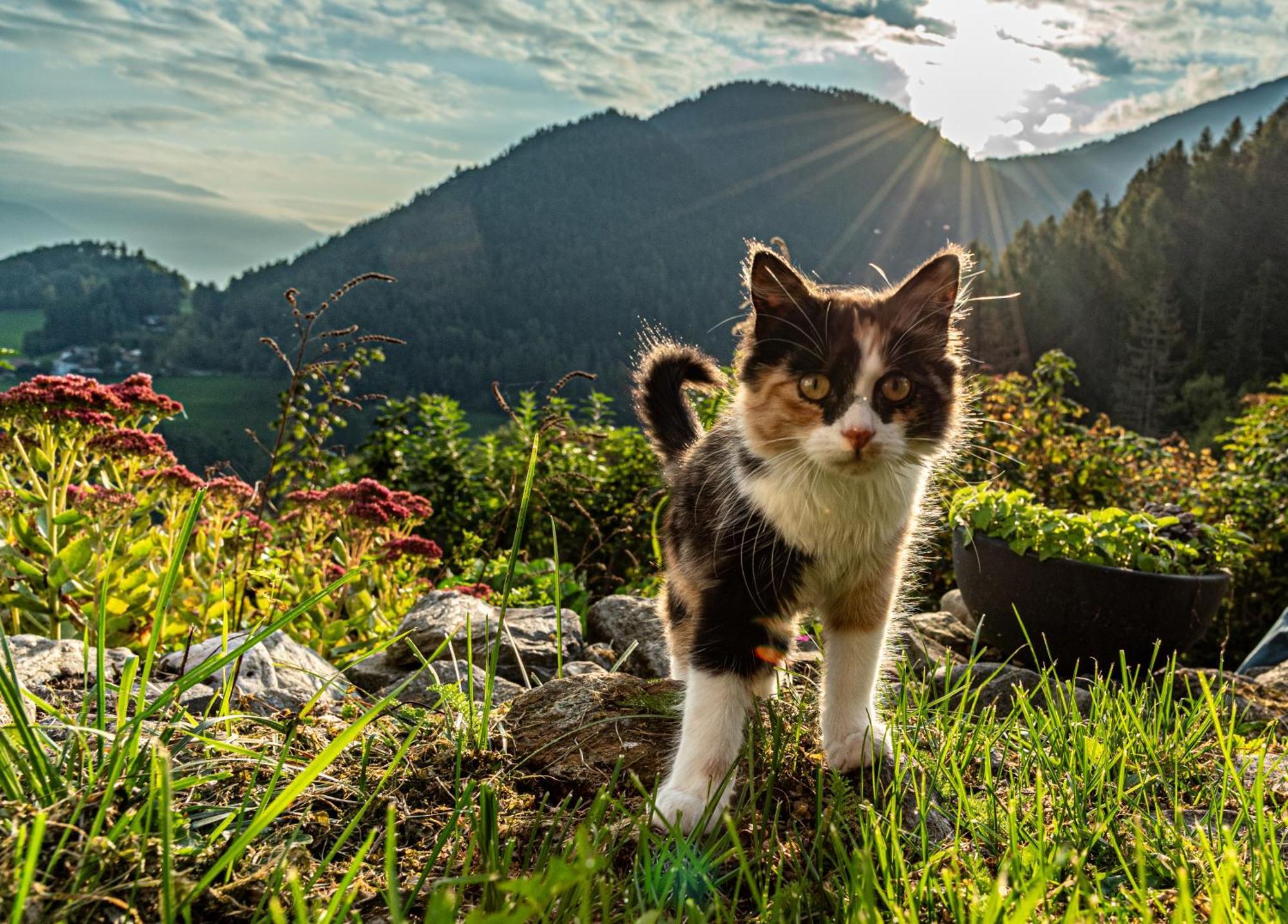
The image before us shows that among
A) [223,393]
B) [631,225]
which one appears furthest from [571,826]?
[631,225]

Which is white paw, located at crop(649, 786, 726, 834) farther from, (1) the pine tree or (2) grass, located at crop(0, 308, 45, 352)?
(1) the pine tree

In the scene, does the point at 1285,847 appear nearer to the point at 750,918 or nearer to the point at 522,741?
the point at 750,918

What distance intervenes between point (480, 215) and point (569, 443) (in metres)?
52.6

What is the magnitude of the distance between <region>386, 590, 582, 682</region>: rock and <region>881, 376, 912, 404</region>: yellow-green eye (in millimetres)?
1825

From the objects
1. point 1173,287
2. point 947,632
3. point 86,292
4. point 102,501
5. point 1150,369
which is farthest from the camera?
point 1173,287

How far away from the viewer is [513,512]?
772 centimetres

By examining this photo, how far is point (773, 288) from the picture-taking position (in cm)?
233

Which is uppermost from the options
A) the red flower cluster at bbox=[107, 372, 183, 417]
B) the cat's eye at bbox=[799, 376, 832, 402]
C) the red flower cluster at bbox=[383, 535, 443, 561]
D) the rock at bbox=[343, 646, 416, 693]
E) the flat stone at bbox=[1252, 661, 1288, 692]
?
the cat's eye at bbox=[799, 376, 832, 402]

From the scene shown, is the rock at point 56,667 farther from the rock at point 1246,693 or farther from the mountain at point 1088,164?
the mountain at point 1088,164

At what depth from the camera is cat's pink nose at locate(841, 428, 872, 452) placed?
2062 millimetres

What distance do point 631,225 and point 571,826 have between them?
57.9m

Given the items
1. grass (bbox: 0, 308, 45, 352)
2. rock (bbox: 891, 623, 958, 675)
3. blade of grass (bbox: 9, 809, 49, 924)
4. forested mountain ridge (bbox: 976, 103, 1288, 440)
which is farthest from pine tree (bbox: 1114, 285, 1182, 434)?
grass (bbox: 0, 308, 45, 352)

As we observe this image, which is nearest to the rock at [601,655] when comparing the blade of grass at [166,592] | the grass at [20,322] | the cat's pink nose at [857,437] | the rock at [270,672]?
the rock at [270,672]

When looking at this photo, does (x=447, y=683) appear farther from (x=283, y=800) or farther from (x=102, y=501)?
(x=102, y=501)
